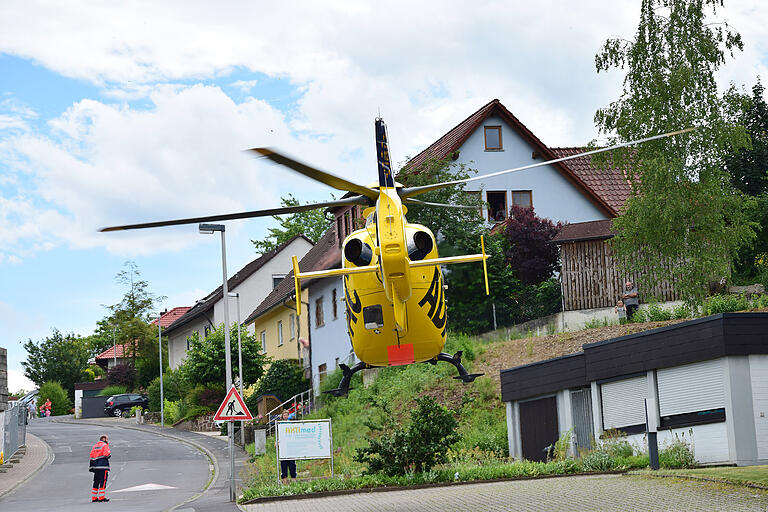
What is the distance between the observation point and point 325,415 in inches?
1610

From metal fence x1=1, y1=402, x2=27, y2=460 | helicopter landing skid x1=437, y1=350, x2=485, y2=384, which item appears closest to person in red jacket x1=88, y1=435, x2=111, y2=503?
metal fence x1=1, y1=402, x2=27, y2=460

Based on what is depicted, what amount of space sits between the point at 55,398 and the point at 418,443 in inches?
2764

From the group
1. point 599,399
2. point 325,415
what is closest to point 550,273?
point 325,415

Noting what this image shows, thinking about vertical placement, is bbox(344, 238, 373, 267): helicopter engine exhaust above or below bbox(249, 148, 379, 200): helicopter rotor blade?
below

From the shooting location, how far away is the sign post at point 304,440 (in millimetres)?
27641

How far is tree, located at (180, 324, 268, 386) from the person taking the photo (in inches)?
2069

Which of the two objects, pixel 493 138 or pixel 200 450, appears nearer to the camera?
pixel 200 450

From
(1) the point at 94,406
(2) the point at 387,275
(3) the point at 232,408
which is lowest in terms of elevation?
(1) the point at 94,406

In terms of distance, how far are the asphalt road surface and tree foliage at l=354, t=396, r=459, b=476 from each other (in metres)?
5.07

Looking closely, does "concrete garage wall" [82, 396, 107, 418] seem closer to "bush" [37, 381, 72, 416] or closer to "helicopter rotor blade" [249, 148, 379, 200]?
"bush" [37, 381, 72, 416]

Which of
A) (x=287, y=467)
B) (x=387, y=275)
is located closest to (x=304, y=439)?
(x=287, y=467)

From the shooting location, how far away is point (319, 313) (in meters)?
50.5

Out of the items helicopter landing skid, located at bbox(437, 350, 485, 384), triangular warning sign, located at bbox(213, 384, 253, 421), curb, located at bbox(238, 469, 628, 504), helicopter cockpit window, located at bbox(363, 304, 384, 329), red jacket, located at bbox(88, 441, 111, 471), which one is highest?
helicopter cockpit window, located at bbox(363, 304, 384, 329)

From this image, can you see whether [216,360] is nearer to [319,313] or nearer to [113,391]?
[319,313]
